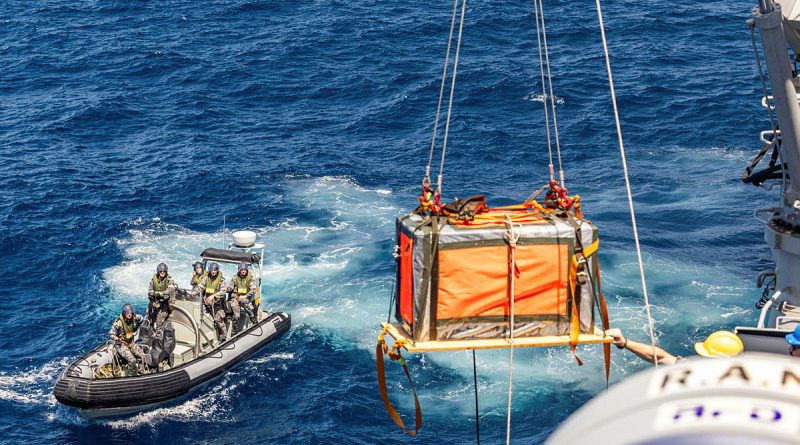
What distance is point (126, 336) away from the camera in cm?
3098

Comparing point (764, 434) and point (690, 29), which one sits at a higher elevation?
point (764, 434)

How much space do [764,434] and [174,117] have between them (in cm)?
5573

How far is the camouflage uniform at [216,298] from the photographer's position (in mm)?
33625

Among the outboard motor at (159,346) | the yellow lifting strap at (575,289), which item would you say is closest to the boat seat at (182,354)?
the outboard motor at (159,346)

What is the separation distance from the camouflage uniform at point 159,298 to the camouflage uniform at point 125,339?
0.95 m

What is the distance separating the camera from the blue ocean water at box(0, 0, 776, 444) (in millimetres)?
32094

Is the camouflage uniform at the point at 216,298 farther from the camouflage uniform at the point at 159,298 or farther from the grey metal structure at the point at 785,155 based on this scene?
the grey metal structure at the point at 785,155

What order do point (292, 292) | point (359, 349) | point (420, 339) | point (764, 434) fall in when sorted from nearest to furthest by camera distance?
point (764, 434), point (420, 339), point (359, 349), point (292, 292)

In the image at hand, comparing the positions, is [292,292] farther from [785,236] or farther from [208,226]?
[785,236]

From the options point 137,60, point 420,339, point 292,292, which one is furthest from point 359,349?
point 137,60

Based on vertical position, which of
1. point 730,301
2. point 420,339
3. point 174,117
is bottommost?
point 730,301

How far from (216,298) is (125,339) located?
371 cm

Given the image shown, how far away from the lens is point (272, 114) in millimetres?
56562

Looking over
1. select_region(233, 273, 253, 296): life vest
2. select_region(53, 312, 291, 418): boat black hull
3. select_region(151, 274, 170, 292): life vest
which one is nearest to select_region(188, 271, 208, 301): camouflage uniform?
select_region(233, 273, 253, 296): life vest
